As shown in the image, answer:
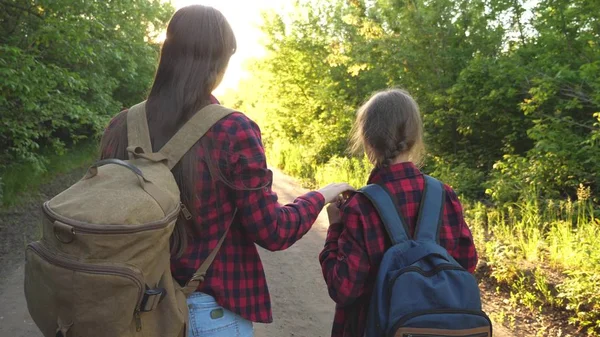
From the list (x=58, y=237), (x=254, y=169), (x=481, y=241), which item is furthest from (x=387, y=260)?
(x=481, y=241)

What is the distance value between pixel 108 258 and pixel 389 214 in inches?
39.3

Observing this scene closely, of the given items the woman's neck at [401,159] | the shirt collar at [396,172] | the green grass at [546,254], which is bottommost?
the green grass at [546,254]

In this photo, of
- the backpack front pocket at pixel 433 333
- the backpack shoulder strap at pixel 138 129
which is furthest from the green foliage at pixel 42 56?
the backpack front pocket at pixel 433 333

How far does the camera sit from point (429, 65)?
978cm

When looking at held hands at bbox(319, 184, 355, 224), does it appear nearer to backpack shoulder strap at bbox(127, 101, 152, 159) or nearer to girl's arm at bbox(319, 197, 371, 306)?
girl's arm at bbox(319, 197, 371, 306)

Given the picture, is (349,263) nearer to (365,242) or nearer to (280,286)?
(365,242)

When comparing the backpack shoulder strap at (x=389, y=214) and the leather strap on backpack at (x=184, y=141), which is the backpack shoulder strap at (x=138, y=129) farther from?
the backpack shoulder strap at (x=389, y=214)

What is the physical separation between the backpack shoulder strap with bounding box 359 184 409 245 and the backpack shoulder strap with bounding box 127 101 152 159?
0.82 m

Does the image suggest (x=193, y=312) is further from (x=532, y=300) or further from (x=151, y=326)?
(x=532, y=300)

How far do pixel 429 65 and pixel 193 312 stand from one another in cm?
902

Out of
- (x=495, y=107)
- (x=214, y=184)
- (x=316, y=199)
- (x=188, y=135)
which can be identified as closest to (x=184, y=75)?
(x=188, y=135)

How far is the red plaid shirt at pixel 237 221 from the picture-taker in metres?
1.54

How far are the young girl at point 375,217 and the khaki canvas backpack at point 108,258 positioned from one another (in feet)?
2.24

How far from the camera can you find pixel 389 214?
1.84m
